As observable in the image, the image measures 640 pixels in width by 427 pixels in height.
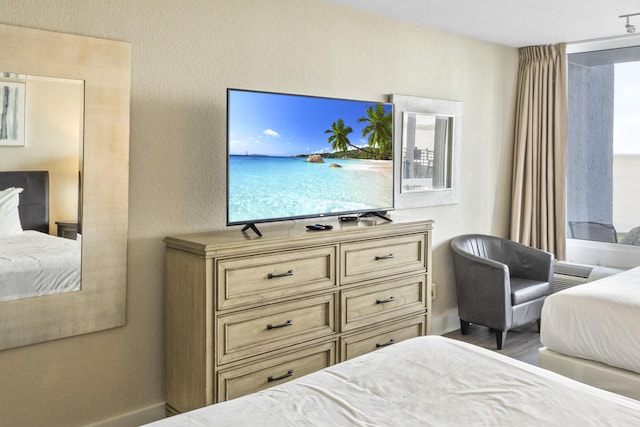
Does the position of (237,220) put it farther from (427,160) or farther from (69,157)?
(427,160)

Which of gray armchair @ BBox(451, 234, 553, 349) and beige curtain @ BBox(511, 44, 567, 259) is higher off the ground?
beige curtain @ BBox(511, 44, 567, 259)

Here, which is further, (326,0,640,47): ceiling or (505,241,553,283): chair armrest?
(505,241,553,283): chair armrest

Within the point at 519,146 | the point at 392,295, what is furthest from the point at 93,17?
the point at 519,146

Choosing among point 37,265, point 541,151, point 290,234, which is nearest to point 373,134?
point 290,234

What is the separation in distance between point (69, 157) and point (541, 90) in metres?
4.23

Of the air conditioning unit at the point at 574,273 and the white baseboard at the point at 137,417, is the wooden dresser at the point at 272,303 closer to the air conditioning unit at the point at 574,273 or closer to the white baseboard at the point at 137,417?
the white baseboard at the point at 137,417

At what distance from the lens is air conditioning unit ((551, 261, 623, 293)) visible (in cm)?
473

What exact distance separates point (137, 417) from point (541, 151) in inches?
162

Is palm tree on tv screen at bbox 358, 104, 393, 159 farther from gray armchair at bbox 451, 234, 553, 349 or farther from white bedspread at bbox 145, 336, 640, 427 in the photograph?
white bedspread at bbox 145, 336, 640, 427

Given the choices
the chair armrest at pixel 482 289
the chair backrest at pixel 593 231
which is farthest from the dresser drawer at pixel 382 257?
the chair backrest at pixel 593 231

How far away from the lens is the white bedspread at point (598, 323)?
108 inches

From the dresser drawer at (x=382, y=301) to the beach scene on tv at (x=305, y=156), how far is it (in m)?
0.52

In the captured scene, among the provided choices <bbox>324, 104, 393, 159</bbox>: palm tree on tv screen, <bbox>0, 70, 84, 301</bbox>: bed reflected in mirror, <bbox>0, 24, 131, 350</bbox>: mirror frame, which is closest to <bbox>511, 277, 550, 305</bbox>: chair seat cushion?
<bbox>324, 104, 393, 159</bbox>: palm tree on tv screen

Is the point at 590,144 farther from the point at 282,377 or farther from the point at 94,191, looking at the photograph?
the point at 94,191
